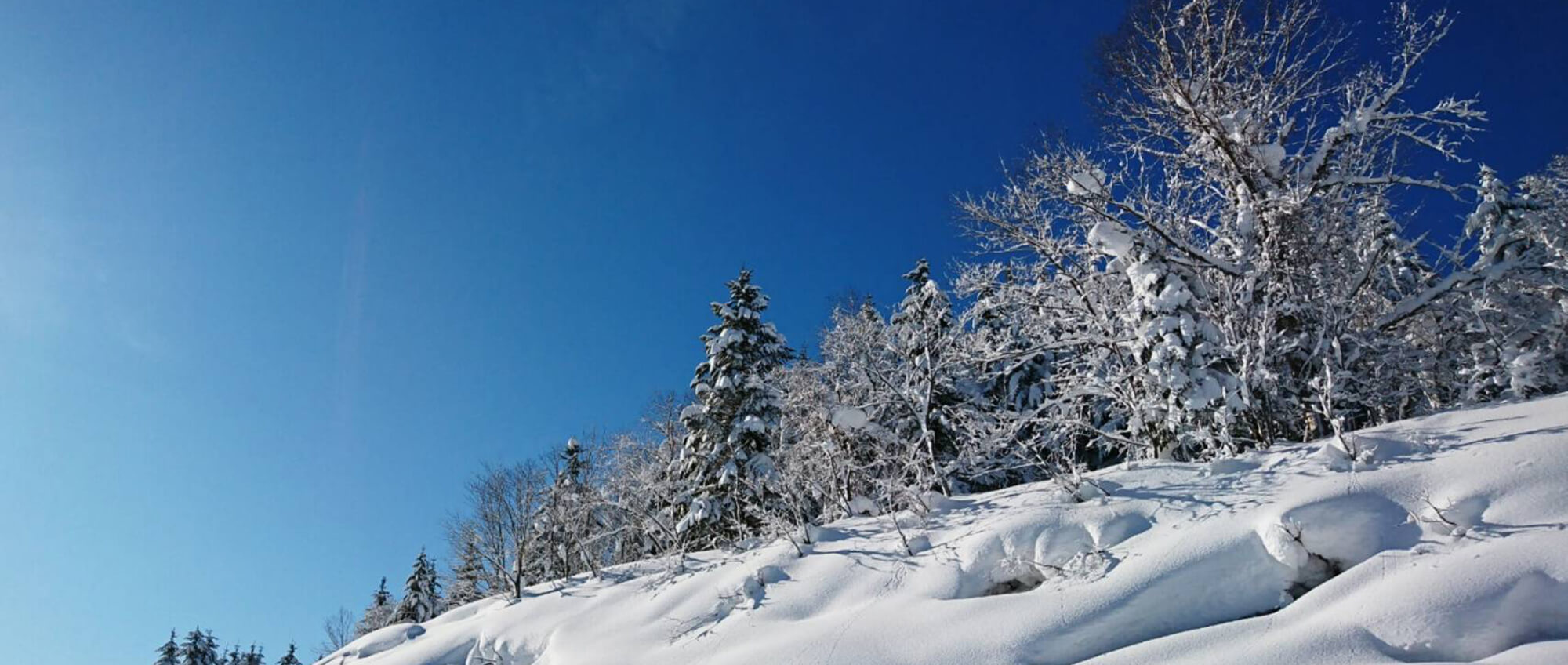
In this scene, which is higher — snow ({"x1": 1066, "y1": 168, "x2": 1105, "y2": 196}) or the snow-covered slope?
snow ({"x1": 1066, "y1": 168, "x2": 1105, "y2": 196})

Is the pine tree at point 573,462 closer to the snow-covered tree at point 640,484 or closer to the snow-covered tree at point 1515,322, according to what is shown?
the snow-covered tree at point 640,484

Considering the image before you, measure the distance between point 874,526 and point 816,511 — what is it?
6.63 metres

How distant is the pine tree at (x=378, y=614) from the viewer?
3884 cm

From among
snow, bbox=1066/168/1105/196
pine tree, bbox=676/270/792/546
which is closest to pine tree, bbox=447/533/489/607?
pine tree, bbox=676/270/792/546

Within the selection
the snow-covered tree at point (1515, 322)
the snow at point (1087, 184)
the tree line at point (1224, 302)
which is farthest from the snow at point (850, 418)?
the snow-covered tree at point (1515, 322)

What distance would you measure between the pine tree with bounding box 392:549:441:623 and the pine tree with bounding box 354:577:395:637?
358 cm

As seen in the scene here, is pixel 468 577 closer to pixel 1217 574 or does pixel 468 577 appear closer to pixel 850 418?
pixel 850 418

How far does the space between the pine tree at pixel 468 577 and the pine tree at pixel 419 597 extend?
1.32 meters

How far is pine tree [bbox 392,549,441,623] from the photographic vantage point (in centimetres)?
3362

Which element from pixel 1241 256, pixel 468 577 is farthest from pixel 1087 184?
pixel 468 577

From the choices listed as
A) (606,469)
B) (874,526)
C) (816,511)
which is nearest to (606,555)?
(606,469)

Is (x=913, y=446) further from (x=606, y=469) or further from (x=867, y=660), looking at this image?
(x=606, y=469)

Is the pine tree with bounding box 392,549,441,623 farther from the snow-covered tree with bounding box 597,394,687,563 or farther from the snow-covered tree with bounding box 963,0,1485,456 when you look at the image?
the snow-covered tree with bounding box 963,0,1485,456

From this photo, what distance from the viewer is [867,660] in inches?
262
